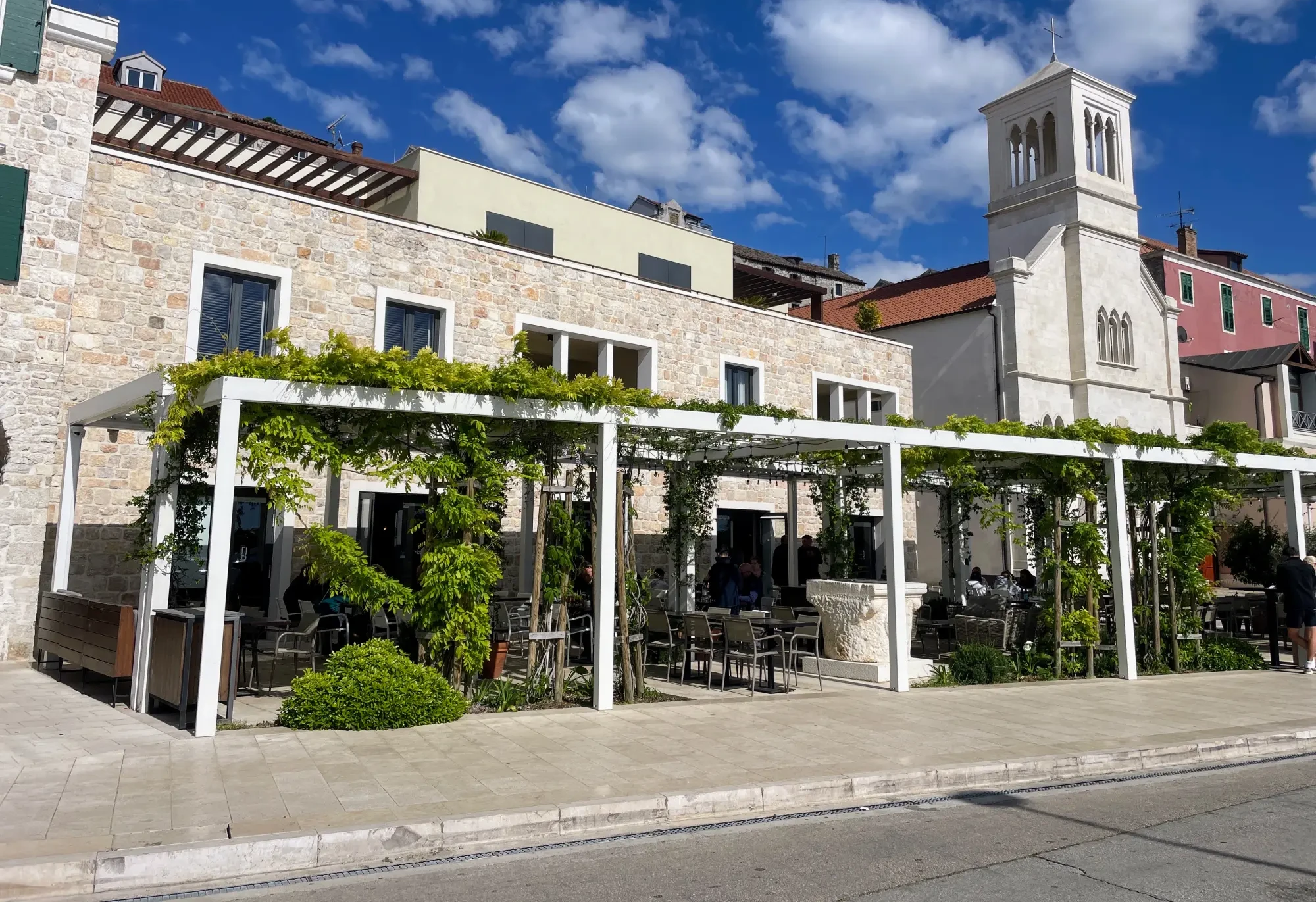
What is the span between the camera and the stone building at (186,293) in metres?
11.7

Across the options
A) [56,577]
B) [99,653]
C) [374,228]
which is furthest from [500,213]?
[99,653]

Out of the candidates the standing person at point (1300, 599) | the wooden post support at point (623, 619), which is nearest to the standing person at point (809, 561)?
the standing person at point (1300, 599)

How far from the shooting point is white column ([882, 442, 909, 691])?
412 inches

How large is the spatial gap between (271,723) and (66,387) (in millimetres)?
6502

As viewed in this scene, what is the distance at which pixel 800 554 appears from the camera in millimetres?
16734

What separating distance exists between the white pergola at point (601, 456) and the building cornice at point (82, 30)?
512 cm

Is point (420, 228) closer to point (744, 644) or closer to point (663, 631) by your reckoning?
point (663, 631)

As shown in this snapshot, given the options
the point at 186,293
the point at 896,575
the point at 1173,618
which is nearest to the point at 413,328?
the point at 186,293

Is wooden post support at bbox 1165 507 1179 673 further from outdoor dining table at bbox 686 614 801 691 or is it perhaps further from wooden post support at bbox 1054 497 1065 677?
outdoor dining table at bbox 686 614 801 691

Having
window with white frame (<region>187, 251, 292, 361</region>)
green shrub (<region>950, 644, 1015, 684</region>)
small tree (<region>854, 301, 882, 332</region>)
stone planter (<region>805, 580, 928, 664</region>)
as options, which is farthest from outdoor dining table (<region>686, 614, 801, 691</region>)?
small tree (<region>854, 301, 882, 332</region>)

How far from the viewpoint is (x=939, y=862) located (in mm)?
4902

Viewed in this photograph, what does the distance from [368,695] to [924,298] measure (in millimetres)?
27229

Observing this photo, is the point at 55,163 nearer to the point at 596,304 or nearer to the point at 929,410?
the point at 596,304

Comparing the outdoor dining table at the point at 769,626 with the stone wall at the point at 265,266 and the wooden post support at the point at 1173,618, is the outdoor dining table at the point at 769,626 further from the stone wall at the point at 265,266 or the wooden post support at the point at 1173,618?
the stone wall at the point at 265,266
